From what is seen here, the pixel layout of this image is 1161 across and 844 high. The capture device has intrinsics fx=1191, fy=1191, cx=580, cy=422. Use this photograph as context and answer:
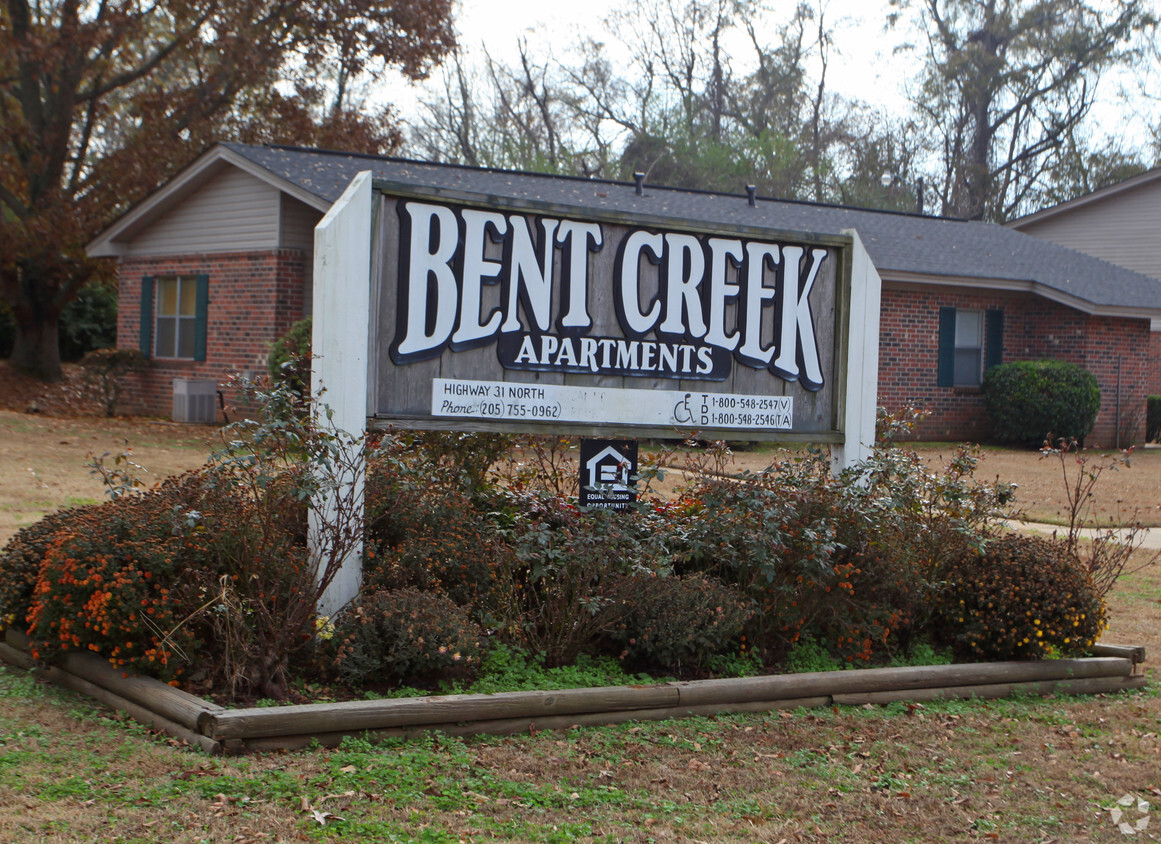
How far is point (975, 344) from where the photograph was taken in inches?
878

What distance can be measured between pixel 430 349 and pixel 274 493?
1.26m

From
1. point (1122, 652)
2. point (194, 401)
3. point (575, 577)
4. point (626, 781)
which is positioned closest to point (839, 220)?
point (194, 401)

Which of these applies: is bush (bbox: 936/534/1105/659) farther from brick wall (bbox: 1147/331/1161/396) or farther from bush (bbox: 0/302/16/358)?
bush (bbox: 0/302/16/358)

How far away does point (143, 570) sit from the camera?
527 centimetres

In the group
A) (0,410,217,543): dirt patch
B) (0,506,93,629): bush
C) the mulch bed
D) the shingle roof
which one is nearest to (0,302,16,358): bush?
the mulch bed

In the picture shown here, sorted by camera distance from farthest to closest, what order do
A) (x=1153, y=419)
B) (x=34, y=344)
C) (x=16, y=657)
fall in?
(x=34, y=344) < (x=1153, y=419) < (x=16, y=657)

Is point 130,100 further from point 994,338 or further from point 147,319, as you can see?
point 994,338

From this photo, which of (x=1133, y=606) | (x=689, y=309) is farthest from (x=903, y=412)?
(x=1133, y=606)

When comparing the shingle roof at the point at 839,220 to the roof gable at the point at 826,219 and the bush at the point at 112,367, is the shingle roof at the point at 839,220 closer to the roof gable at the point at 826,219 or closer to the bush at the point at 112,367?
the roof gable at the point at 826,219

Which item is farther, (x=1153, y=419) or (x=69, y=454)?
(x=1153, y=419)

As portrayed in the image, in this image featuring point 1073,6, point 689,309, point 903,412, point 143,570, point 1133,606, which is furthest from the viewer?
point 1073,6

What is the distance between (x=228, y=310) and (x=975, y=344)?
1354cm

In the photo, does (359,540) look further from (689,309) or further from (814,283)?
(814,283)

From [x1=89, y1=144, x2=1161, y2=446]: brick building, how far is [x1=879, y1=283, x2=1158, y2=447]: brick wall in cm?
3
